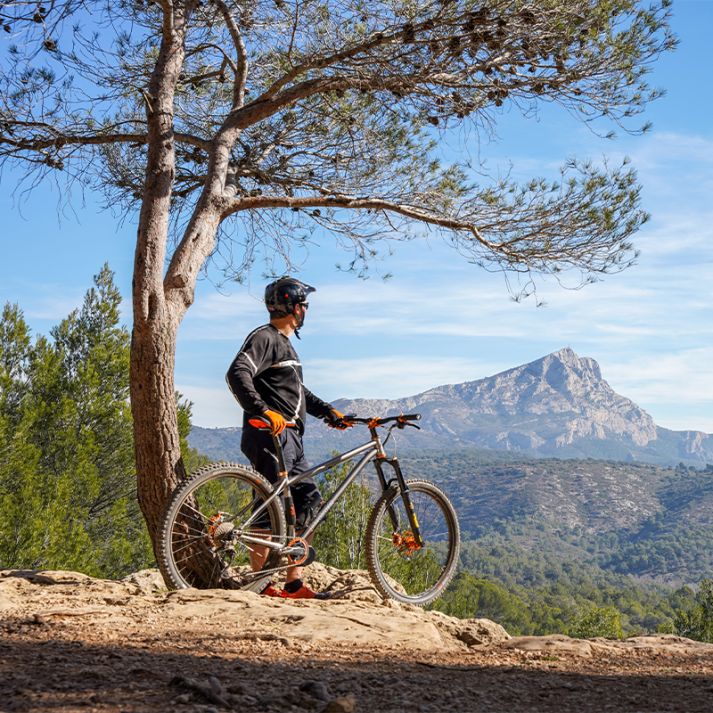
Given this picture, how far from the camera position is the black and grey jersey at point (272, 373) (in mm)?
4867

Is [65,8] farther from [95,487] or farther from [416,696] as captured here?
[95,487]

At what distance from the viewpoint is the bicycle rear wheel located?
4629 mm

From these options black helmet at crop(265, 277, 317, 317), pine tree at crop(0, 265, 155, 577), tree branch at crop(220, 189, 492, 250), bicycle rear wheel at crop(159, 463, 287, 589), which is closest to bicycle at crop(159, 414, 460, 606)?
bicycle rear wheel at crop(159, 463, 287, 589)

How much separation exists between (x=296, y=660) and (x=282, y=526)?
1.39m

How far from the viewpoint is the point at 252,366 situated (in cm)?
493

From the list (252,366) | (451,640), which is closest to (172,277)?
(252,366)

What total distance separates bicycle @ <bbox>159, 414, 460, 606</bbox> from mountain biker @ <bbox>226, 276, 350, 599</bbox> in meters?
0.11

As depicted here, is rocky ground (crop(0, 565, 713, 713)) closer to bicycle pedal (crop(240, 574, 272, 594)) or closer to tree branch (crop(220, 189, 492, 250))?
bicycle pedal (crop(240, 574, 272, 594))

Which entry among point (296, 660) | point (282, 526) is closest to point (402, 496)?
point (282, 526)

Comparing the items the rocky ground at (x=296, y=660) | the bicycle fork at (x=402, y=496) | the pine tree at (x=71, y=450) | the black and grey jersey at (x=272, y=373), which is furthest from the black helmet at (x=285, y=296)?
the pine tree at (x=71, y=450)

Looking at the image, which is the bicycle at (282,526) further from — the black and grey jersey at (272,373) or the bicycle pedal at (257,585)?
the black and grey jersey at (272,373)

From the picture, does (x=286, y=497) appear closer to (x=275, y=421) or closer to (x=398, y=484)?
(x=275, y=421)

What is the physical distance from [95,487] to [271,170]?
11.1 meters

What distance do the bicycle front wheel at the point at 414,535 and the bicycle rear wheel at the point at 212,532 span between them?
2.40 feet
